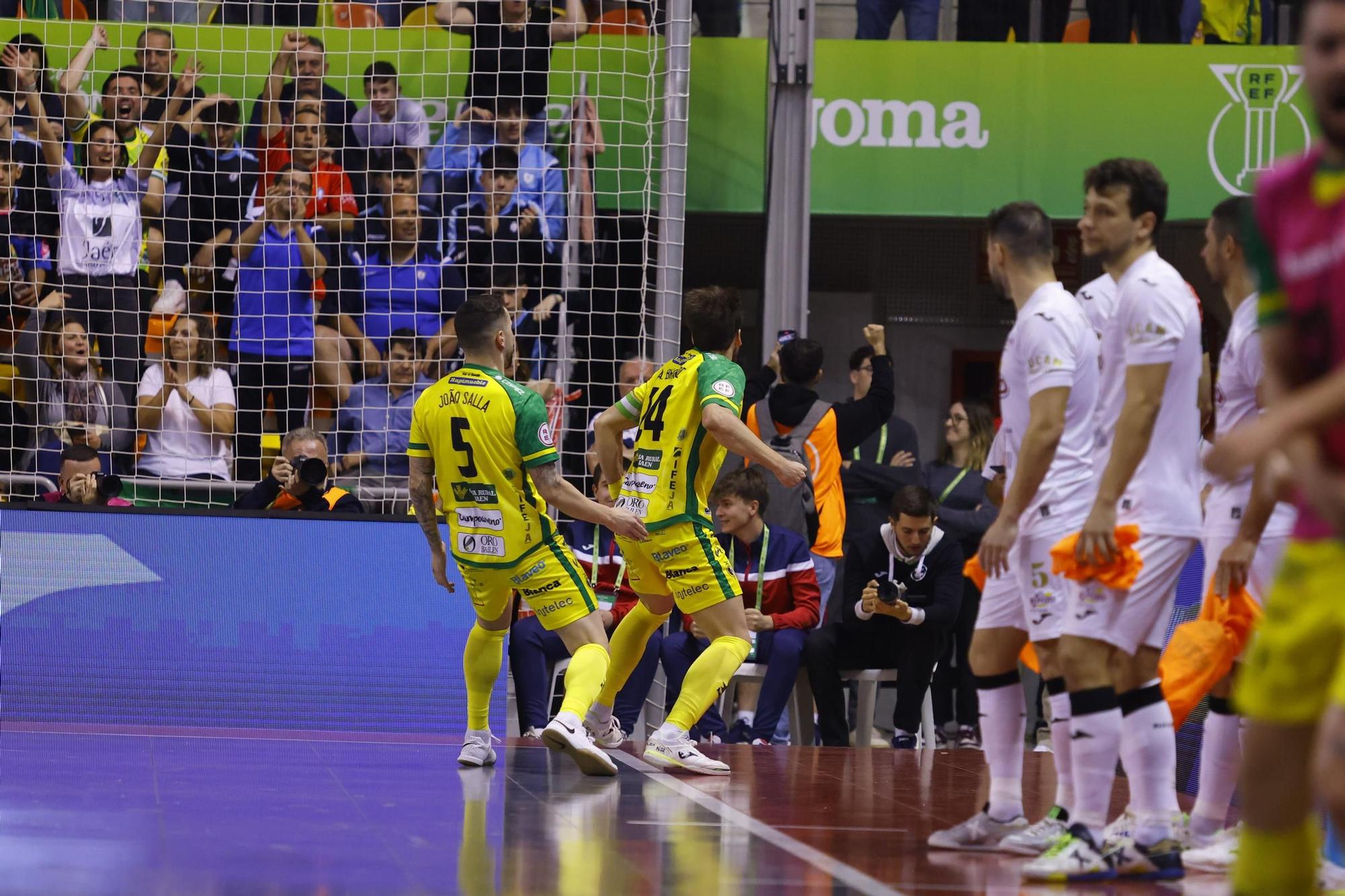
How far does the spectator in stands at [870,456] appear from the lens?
11328 mm

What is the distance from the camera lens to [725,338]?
8344 mm

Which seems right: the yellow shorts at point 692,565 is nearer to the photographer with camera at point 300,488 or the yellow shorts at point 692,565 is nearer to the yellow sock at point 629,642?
the yellow sock at point 629,642

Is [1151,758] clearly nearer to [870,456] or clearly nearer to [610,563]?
[610,563]

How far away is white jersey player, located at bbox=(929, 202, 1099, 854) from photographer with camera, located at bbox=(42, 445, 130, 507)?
670cm

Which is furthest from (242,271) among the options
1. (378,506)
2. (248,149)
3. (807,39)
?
(807,39)

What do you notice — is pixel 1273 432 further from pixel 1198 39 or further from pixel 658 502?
pixel 1198 39

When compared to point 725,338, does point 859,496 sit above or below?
below

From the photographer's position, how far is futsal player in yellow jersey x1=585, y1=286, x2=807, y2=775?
8023 mm

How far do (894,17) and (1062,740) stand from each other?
9.04 meters

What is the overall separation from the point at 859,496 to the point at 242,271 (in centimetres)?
491

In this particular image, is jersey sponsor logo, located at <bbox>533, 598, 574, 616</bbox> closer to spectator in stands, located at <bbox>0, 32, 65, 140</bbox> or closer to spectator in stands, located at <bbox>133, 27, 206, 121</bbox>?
spectator in stands, located at <bbox>133, 27, 206, 121</bbox>

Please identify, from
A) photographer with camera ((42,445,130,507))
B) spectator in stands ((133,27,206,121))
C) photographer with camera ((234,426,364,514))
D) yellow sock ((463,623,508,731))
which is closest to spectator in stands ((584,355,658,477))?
photographer with camera ((234,426,364,514))

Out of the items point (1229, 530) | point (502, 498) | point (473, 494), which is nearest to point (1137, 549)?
point (1229, 530)

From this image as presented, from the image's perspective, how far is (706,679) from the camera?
→ 8.04 m
